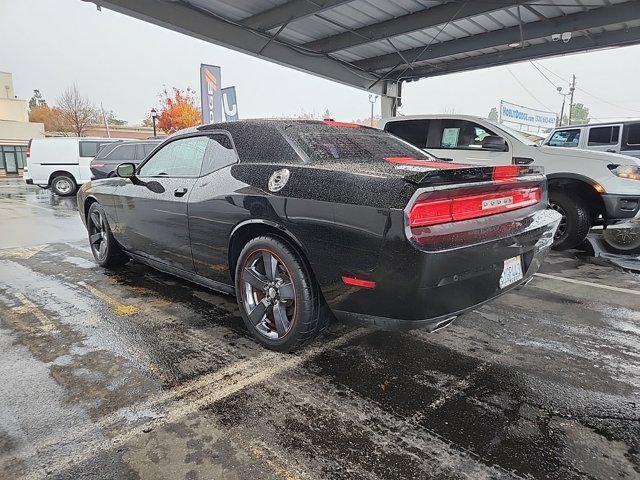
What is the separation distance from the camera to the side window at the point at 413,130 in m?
7.12

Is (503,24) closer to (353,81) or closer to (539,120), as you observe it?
(353,81)

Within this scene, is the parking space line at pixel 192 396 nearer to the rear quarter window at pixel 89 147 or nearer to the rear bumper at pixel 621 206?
the rear bumper at pixel 621 206

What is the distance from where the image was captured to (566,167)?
5.77 meters

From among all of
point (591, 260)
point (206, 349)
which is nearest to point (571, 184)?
point (591, 260)

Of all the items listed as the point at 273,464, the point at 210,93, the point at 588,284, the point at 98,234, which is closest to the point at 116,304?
the point at 98,234

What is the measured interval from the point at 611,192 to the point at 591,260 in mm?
920

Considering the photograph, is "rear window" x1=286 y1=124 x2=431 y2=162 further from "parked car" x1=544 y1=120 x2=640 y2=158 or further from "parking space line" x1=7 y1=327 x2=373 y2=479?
"parked car" x1=544 y1=120 x2=640 y2=158

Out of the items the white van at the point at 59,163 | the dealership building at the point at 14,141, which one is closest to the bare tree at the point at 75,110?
the dealership building at the point at 14,141

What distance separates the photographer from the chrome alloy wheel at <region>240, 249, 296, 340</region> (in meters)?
2.81

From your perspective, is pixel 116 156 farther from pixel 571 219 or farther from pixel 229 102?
pixel 571 219

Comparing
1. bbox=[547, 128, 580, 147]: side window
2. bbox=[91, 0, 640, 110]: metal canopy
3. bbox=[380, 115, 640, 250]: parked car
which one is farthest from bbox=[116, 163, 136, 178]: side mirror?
bbox=[547, 128, 580, 147]: side window

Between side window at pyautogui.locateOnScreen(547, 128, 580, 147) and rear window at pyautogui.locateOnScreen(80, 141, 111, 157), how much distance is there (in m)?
14.3

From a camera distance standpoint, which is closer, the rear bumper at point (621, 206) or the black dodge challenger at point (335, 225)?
the black dodge challenger at point (335, 225)

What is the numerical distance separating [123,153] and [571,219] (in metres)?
12.4
